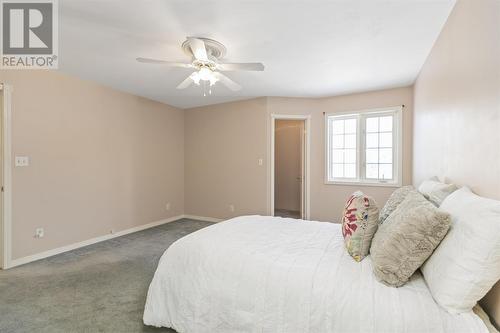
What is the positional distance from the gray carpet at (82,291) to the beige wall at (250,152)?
5.84 feet

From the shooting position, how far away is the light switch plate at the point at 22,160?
9.40 ft

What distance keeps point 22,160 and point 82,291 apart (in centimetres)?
185

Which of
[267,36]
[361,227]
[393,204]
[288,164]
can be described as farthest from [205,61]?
[288,164]

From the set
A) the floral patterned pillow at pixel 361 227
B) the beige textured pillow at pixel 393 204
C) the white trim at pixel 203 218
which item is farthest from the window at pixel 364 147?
the floral patterned pillow at pixel 361 227

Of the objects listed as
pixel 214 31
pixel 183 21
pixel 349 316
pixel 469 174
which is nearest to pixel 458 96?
pixel 469 174

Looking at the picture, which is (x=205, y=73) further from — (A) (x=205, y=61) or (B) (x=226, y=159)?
(B) (x=226, y=159)

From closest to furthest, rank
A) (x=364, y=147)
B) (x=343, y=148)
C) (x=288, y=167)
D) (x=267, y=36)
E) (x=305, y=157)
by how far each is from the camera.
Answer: (x=267, y=36)
(x=364, y=147)
(x=343, y=148)
(x=305, y=157)
(x=288, y=167)

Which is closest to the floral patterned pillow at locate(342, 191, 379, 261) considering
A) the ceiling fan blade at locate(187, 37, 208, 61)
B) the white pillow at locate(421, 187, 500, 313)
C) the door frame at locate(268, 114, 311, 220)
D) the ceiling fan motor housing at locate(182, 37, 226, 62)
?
the white pillow at locate(421, 187, 500, 313)

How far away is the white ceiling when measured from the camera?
6.21 ft

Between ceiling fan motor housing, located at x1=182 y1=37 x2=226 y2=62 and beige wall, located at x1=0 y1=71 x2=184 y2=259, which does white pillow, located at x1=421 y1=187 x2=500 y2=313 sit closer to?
ceiling fan motor housing, located at x1=182 y1=37 x2=226 y2=62

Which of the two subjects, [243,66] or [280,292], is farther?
[243,66]

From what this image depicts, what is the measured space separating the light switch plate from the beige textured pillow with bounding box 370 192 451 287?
3.83 m

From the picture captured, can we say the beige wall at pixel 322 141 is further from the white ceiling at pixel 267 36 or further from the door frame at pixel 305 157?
the white ceiling at pixel 267 36

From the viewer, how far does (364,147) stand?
4.14 meters
